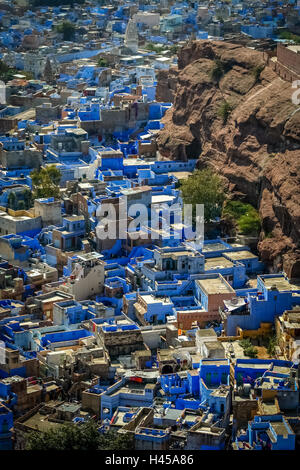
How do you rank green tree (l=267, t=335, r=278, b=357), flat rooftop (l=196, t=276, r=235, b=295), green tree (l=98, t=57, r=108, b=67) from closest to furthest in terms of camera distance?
green tree (l=267, t=335, r=278, b=357), flat rooftop (l=196, t=276, r=235, b=295), green tree (l=98, t=57, r=108, b=67)

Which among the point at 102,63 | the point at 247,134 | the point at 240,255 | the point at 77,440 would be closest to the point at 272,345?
the point at 240,255

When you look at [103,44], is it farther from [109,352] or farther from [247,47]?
[109,352]

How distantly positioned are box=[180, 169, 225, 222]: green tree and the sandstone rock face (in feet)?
2.79

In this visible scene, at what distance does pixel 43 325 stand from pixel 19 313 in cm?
105

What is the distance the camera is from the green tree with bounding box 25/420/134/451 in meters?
22.6

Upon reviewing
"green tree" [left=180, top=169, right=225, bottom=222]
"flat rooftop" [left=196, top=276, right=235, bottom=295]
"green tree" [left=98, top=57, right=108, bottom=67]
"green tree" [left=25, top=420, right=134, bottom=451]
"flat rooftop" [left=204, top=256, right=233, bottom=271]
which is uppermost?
"green tree" [left=180, top=169, right=225, bottom=222]

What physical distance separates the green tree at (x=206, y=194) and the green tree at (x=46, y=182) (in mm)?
4641

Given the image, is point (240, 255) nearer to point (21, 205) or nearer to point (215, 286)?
point (215, 286)

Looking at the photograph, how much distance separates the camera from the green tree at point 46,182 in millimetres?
36250

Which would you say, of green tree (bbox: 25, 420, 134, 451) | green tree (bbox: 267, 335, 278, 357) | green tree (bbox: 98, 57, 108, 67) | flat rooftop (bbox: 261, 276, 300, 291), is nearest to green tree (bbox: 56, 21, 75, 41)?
green tree (bbox: 98, 57, 108, 67)

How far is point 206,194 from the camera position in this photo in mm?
34000

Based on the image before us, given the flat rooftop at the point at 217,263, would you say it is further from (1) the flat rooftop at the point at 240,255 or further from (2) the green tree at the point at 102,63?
(2) the green tree at the point at 102,63

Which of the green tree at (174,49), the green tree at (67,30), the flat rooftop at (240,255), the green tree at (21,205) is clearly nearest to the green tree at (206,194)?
the flat rooftop at (240,255)

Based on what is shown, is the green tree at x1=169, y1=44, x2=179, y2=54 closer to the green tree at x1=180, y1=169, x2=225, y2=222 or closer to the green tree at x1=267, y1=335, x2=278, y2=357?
the green tree at x1=180, y1=169, x2=225, y2=222
